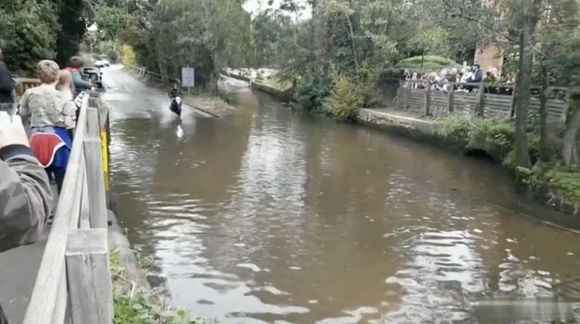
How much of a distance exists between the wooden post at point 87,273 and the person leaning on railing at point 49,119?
340cm

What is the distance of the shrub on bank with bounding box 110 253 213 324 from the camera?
4047mm

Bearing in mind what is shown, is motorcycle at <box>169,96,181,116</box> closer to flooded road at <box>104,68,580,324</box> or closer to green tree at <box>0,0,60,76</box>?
green tree at <box>0,0,60,76</box>

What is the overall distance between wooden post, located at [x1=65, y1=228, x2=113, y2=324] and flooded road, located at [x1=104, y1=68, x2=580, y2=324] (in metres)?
4.14

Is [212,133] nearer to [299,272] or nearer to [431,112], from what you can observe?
[431,112]

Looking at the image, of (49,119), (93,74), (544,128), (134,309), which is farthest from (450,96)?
(134,309)

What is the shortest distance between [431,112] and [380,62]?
477cm

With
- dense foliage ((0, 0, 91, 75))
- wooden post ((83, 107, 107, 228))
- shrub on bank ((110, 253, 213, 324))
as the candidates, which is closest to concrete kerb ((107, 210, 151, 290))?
shrub on bank ((110, 253, 213, 324))

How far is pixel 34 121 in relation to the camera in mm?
5309

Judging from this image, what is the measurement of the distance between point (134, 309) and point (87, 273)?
96.4 inches

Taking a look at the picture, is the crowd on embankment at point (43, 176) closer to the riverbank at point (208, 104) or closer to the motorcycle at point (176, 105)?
the motorcycle at point (176, 105)

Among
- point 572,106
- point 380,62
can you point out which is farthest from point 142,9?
point 572,106

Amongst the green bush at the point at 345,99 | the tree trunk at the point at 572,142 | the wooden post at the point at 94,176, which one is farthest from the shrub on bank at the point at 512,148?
the wooden post at the point at 94,176

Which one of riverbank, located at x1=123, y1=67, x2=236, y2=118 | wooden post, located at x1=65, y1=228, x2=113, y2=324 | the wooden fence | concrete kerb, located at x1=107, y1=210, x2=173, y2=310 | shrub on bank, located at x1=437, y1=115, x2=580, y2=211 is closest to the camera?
wooden post, located at x1=65, y1=228, x2=113, y2=324

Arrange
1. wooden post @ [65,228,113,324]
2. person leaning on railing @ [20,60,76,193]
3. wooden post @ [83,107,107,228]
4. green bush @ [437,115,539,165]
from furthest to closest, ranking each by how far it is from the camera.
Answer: green bush @ [437,115,539,165] → person leaning on railing @ [20,60,76,193] → wooden post @ [83,107,107,228] → wooden post @ [65,228,113,324]
